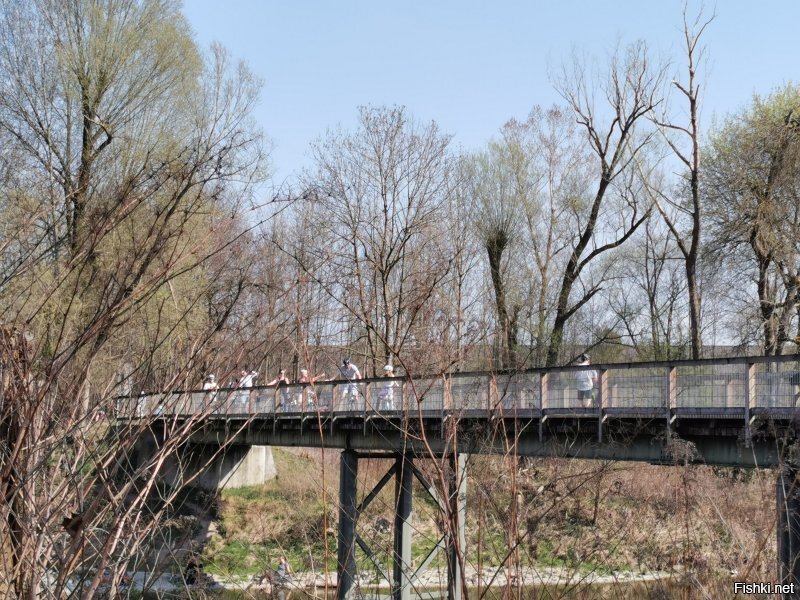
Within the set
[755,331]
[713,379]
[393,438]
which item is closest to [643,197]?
[755,331]

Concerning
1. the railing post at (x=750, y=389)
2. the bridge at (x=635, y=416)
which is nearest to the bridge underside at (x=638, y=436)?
the bridge at (x=635, y=416)

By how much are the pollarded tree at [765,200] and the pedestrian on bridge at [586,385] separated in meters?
13.4

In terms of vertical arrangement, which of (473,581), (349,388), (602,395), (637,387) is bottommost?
(473,581)

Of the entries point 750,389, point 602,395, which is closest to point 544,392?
point 602,395

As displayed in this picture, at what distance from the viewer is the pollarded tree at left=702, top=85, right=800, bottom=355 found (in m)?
29.2

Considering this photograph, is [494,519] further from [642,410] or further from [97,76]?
[97,76]

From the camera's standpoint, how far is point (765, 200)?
2970cm

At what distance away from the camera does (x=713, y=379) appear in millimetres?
14367

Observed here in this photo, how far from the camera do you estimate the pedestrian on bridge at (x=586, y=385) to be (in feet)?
53.1

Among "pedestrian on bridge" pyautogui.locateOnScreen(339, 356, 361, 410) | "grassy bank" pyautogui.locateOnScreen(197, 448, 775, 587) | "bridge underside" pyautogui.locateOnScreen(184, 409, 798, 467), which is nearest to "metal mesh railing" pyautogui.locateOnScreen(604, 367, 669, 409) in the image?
"bridge underside" pyautogui.locateOnScreen(184, 409, 798, 467)

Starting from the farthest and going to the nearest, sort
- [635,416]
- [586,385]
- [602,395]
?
1. [586,385]
2. [602,395]
3. [635,416]

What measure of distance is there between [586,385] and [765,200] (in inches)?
637

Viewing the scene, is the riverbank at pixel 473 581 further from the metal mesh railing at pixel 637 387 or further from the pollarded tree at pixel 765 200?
the pollarded tree at pixel 765 200

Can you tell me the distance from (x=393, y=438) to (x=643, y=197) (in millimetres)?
20823
